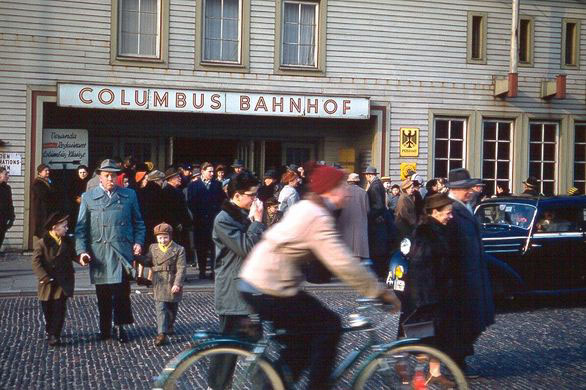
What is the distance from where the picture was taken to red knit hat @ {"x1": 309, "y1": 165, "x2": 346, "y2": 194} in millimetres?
5766

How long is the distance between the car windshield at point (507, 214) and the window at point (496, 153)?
9.95 m

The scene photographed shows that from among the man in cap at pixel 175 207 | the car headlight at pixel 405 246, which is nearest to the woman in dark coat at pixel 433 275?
the car headlight at pixel 405 246

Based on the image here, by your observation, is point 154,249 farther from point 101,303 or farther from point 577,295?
point 577,295

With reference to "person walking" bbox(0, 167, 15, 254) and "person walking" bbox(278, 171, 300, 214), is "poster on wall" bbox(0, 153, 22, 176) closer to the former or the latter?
"person walking" bbox(0, 167, 15, 254)

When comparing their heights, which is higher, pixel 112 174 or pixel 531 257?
pixel 112 174

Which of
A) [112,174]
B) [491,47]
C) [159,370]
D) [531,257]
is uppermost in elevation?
[491,47]

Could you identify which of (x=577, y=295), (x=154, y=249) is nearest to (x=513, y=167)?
(x=577, y=295)

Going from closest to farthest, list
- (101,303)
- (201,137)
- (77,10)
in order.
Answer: (101,303) → (77,10) → (201,137)

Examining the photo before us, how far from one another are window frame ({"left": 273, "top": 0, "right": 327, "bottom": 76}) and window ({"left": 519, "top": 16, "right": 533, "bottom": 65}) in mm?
5275

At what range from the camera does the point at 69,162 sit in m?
20.5

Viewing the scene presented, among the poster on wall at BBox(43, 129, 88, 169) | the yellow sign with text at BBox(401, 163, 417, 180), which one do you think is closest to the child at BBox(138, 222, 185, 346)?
the poster on wall at BBox(43, 129, 88, 169)

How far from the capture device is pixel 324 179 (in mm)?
5777

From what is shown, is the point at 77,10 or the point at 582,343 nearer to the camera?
the point at 582,343

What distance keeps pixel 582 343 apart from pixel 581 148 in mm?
14620
